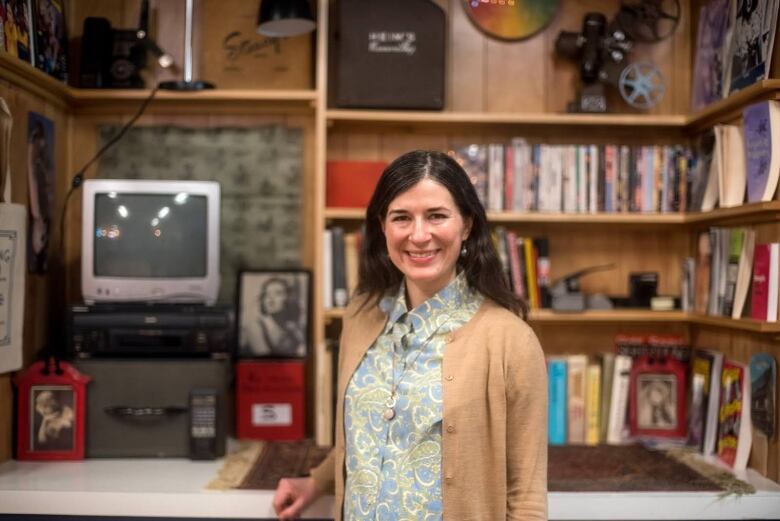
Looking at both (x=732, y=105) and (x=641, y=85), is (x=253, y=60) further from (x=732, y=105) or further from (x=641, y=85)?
(x=732, y=105)

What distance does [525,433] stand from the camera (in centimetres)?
138

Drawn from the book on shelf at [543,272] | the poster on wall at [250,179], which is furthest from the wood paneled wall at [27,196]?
the book on shelf at [543,272]

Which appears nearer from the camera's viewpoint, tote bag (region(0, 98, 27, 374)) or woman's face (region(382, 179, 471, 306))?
woman's face (region(382, 179, 471, 306))

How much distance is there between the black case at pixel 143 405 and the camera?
2141mm

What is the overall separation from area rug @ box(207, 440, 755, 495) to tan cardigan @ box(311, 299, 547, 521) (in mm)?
596

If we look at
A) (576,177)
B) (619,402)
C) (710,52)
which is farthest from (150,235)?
(710,52)

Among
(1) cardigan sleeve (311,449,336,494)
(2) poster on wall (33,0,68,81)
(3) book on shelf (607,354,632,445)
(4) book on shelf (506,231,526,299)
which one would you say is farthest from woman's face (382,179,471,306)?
(2) poster on wall (33,0,68,81)

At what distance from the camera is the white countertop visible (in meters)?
1.88

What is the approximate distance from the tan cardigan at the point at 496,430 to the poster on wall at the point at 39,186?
1.40 m

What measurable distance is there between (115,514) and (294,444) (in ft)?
2.00

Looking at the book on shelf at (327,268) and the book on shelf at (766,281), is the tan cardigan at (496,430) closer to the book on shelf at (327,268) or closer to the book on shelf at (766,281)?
the book on shelf at (766,281)

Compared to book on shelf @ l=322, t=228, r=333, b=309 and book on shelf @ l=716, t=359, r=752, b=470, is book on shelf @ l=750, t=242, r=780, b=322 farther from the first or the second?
book on shelf @ l=322, t=228, r=333, b=309

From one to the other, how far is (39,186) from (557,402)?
1.64 metres

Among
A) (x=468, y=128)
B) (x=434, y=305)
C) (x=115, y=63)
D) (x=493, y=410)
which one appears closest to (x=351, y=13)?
(x=468, y=128)
